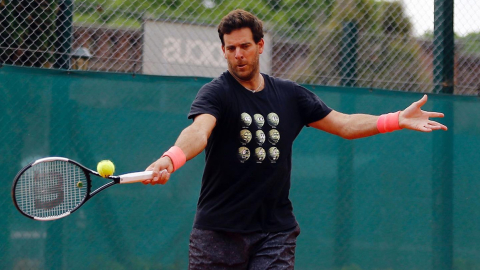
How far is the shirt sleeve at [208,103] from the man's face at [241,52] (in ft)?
0.54

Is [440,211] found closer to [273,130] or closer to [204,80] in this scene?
[204,80]

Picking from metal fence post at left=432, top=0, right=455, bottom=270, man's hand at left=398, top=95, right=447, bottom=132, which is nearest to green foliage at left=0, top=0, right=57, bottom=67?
man's hand at left=398, top=95, right=447, bottom=132

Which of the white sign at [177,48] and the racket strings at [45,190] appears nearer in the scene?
the racket strings at [45,190]

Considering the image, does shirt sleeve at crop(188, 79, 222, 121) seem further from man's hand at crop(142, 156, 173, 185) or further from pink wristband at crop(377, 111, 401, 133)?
pink wristband at crop(377, 111, 401, 133)

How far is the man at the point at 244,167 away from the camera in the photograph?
325 centimetres

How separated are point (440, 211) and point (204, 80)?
103 inches

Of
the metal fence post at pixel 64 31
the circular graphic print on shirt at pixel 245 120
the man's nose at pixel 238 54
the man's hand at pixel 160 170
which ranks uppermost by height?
the metal fence post at pixel 64 31

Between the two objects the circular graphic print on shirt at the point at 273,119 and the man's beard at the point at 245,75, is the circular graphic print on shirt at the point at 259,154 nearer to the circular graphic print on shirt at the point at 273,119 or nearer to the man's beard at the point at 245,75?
the circular graphic print on shirt at the point at 273,119

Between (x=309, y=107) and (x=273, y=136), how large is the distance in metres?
0.37

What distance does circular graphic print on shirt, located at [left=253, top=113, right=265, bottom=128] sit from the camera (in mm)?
3293

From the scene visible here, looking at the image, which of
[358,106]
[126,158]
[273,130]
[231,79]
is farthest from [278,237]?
[358,106]

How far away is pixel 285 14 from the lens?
5.92m

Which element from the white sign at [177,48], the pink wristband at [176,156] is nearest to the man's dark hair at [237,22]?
the pink wristband at [176,156]

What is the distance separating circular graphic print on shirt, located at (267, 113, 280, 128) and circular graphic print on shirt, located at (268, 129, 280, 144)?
3 cm
